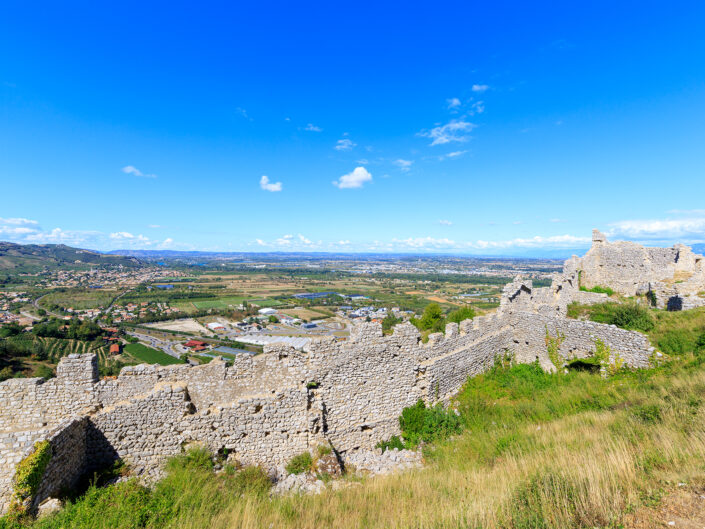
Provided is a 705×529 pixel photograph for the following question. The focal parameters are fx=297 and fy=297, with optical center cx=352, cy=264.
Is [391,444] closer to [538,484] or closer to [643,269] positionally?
[538,484]

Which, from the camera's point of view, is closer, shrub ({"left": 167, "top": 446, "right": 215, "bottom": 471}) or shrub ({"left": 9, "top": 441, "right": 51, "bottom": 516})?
shrub ({"left": 9, "top": 441, "right": 51, "bottom": 516})

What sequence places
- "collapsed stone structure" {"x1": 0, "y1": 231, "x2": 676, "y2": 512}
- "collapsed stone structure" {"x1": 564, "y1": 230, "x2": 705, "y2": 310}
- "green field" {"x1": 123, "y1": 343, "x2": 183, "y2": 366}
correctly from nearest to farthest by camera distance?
"collapsed stone structure" {"x1": 0, "y1": 231, "x2": 676, "y2": 512}, "collapsed stone structure" {"x1": 564, "y1": 230, "x2": 705, "y2": 310}, "green field" {"x1": 123, "y1": 343, "x2": 183, "y2": 366}

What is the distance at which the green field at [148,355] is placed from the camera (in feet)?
131

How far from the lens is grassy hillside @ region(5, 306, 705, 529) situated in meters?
3.78

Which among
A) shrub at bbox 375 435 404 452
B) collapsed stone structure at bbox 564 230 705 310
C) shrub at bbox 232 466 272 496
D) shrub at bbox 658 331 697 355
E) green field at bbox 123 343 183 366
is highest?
collapsed stone structure at bbox 564 230 705 310

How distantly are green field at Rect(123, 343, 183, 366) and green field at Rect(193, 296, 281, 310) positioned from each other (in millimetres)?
47403

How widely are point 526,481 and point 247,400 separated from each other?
20.5 feet

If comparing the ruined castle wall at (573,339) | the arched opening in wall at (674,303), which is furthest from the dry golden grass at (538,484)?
the arched opening in wall at (674,303)

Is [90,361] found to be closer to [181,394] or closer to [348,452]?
[181,394]

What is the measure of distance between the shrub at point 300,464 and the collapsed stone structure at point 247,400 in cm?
20

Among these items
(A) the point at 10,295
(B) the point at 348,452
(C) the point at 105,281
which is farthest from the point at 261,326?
(C) the point at 105,281

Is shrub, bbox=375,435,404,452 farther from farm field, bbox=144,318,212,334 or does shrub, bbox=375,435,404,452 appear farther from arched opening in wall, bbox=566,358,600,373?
farm field, bbox=144,318,212,334

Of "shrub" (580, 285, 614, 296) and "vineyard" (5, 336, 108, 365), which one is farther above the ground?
"shrub" (580, 285, 614, 296)

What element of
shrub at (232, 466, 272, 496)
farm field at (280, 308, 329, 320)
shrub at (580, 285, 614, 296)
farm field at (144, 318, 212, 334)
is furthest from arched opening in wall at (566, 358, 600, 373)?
farm field at (280, 308, 329, 320)
